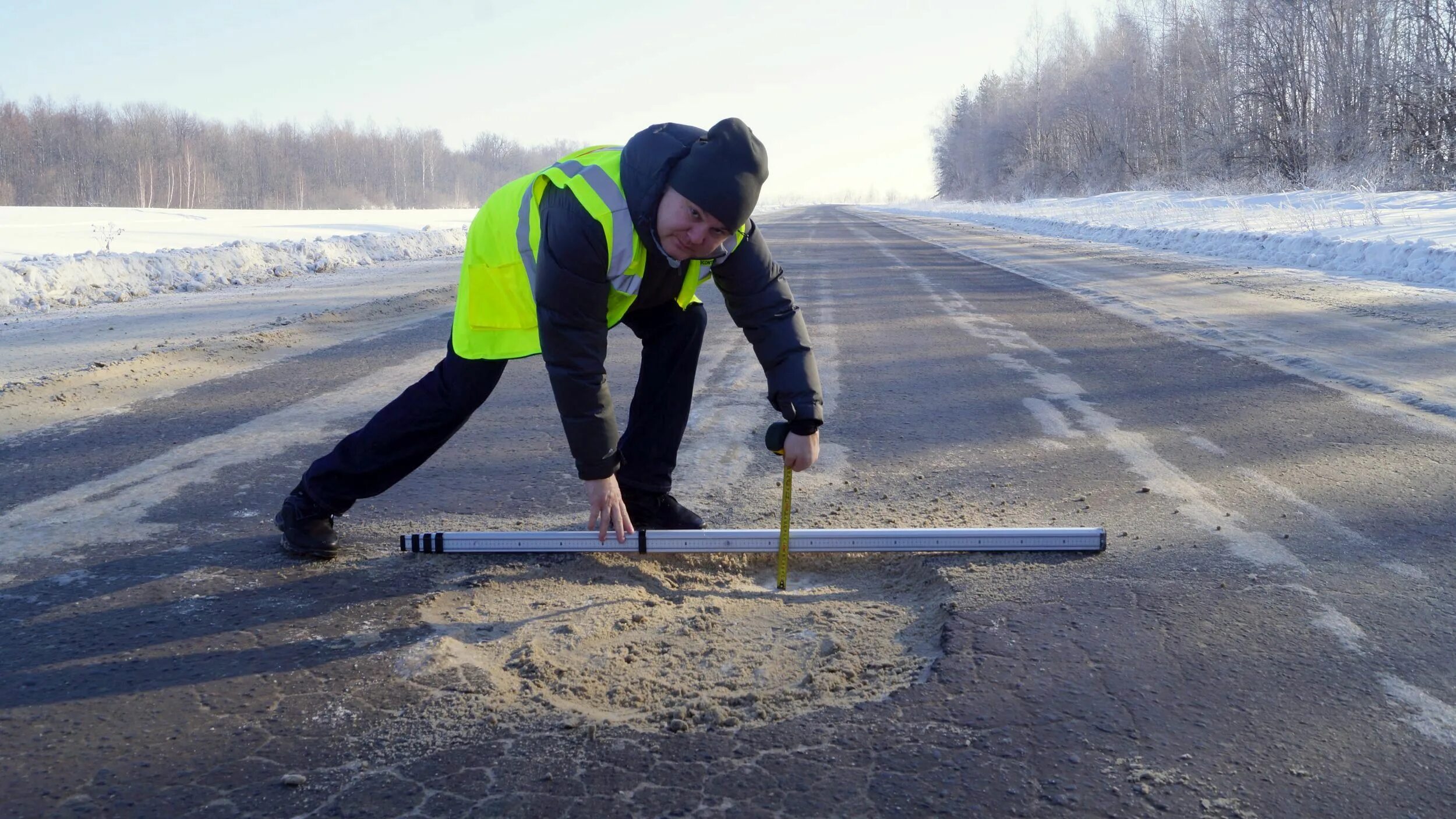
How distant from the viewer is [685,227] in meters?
2.57

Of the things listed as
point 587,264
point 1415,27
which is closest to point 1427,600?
point 587,264

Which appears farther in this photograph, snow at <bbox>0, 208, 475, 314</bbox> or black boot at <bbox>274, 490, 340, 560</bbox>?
snow at <bbox>0, 208, 475, 314</bbox>

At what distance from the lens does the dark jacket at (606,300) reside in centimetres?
259

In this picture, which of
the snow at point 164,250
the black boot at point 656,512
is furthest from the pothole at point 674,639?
the snow at point 164,250

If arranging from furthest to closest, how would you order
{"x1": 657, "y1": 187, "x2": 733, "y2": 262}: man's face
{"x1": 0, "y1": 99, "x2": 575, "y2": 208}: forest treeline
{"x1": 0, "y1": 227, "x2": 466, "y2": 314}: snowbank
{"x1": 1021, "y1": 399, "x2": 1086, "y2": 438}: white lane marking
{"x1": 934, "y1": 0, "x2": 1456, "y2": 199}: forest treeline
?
{"x1": 0, "y1": 99, "x2": 575, "y2": 208}: forest treeline < {"x1": 934, "y1": 0, "x2": 1456, "y2": 199}: forest treeline < {"x1": 0, "y1": 227, "x2": 466, "y2": 314}: snowbank < {"x1": 1021, "y1": 399, "x2": 1086, "y2": 438}: white lane marking < {"x1": 657, "y1": 187, "x2": 733, "y2": 262}: man's face

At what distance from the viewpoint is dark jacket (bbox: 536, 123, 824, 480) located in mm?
2586

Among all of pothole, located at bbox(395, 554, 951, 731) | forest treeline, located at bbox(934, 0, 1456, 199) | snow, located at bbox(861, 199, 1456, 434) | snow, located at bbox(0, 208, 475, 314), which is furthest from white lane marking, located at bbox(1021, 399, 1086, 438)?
forest treeline, located at bbox(934, 0, 1456, 199)

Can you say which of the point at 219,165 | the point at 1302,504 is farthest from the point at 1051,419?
the point at 219,165

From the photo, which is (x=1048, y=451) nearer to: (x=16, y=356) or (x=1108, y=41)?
(x=16, y=356)

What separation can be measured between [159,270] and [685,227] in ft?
46.2

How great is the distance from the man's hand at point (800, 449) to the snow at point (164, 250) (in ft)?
37.5

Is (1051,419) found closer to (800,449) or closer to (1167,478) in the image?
(1167,478)

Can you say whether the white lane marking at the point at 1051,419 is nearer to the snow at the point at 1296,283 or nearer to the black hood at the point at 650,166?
the snow at the point at 1296,283

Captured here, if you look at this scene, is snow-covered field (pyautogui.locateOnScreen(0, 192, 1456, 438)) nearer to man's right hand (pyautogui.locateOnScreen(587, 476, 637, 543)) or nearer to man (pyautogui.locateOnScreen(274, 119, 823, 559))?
man (pyautogui.locateOnScreen(274, 119, 823, 559))
